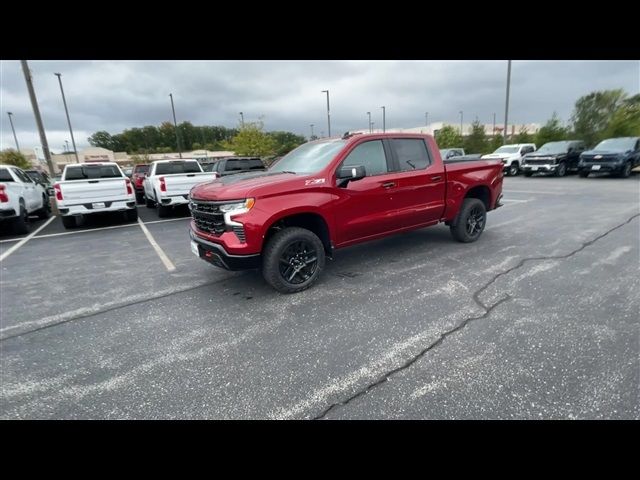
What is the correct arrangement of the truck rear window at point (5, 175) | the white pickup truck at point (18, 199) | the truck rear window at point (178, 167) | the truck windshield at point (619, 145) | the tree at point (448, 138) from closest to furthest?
1. the white pickup truck at point (18, 199)
2. the truck rear window at point (5, 175)
3. the truck rear window at point (178, 167)
4. the truck windshield at point (619, 145)
5. the tree at point (448, 138)

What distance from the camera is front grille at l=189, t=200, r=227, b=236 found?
3868 mm

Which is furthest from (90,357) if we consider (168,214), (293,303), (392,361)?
(168,214)

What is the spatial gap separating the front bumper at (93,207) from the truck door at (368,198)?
6.94 m

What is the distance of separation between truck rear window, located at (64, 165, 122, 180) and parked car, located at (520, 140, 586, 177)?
63.9 feet

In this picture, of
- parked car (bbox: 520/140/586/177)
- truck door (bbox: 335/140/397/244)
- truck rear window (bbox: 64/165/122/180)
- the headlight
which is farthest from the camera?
parked car (bbox: 520/140/586/177)

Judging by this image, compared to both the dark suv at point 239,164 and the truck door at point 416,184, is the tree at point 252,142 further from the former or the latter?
the truck door at point 416,184

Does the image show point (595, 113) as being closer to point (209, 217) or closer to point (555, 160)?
point (555, 160)

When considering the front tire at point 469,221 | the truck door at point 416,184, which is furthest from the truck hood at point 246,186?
the front tire at point 469,221

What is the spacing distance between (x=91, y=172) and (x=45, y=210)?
2.59 meters

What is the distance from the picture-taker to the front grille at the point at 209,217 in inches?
152

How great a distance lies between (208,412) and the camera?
2242 mm

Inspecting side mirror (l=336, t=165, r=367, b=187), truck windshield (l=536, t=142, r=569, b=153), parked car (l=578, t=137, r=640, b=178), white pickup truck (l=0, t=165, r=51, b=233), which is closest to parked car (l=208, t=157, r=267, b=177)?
white pickup truck (l=0, t=165, r=51, b=233)

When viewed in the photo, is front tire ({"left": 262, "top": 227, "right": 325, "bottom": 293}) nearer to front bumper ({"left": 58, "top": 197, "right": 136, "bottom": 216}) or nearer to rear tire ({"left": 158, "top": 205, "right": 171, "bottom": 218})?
front bumper ({"left": 58, "top": 197, "right": 136, "bottom": 216})
